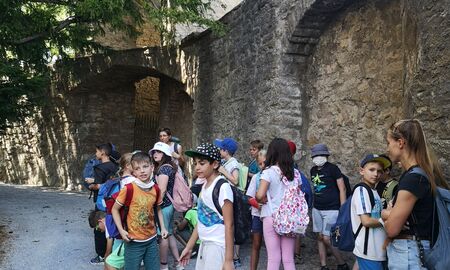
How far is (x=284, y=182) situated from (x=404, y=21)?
194 cm

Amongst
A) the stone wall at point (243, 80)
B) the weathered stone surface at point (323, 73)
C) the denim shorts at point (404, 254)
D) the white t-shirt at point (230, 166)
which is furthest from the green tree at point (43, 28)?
the denim shorts at point (404, 254)

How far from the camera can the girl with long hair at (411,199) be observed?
224cm

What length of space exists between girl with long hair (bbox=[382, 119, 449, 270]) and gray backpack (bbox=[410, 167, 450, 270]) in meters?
0.03

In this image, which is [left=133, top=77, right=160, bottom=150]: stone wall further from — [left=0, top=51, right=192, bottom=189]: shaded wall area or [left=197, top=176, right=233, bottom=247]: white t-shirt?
[left=197, top=176, right=233, bottom=247]: white t-shirt

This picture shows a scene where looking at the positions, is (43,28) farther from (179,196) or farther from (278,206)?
(278,206)

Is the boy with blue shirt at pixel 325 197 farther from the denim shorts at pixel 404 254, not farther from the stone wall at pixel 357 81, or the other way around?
the denim shorts at pixel 404 254

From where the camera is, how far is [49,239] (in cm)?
602

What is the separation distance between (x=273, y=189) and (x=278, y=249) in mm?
523

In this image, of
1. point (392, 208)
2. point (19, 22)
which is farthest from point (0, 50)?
point (392, 208)

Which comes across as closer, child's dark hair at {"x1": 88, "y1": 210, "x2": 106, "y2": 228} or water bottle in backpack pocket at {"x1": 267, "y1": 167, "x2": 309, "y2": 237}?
water bottle in backpack pocket at {"x1": 267, "y1": 167, "x2": 309, "y2": 237}

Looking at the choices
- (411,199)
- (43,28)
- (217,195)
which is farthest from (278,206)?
(43,28)

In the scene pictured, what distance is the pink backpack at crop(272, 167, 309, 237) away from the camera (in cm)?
364

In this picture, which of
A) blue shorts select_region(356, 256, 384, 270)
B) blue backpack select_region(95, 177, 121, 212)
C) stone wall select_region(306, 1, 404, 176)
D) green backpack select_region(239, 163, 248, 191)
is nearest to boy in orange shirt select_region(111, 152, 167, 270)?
blue backpack select_region(95, 177, 121, 212)

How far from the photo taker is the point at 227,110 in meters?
8.12
